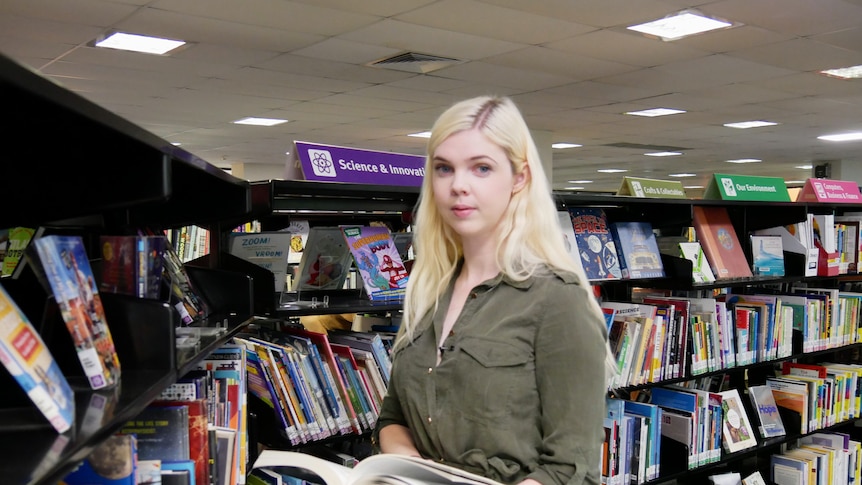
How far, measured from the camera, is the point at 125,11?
431 centimetres

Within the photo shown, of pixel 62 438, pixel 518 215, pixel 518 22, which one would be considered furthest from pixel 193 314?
pixel 518 22

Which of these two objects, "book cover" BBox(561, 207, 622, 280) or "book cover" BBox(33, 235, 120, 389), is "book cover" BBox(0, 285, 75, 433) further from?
"book cover" BBox(561, 207, 622, 280)

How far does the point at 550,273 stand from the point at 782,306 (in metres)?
2.77

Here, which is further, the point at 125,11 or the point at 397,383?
the point at 125,11

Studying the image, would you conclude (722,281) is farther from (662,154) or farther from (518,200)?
(662,154)

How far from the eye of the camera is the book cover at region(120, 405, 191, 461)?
1106mm

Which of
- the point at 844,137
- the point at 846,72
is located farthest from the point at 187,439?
the point at 844,137

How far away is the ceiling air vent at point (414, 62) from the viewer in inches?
221

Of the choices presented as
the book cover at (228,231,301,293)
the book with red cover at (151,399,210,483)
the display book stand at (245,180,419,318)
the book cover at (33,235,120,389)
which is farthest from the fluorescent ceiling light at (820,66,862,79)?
the book cover at (33,235,120,389)

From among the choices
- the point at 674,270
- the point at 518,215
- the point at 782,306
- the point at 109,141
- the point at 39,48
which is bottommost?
the point at 782,306

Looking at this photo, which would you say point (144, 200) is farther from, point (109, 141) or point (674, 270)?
point (674, 270)

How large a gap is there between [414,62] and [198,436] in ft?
16.2

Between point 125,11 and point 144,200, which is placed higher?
point 125,11

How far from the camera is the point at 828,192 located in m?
4.10
